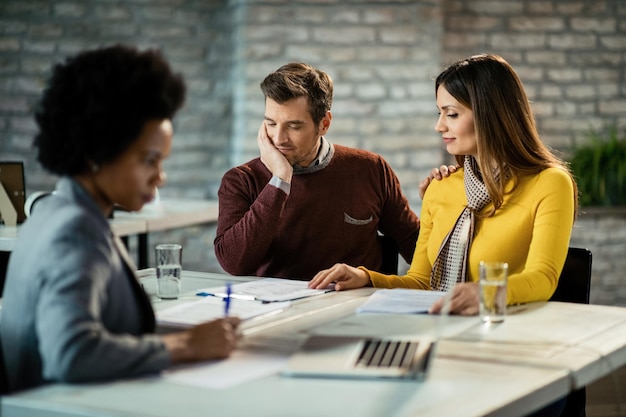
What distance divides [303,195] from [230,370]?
4.45 ft

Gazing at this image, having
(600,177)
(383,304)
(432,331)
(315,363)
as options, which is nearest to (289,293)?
(383,304)

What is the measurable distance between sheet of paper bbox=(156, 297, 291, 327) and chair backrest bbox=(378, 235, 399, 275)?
874 millimetres

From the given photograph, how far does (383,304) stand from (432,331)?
27 cm

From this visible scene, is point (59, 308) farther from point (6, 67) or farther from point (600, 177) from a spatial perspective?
point (600, 177)

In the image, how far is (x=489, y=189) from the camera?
249 cm

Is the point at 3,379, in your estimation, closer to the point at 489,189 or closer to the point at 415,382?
the point at 415,382

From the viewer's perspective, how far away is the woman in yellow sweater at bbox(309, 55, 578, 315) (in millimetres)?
2418

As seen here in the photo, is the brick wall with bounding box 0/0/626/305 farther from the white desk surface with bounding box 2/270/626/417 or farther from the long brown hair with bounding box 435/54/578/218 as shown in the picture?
the white desk surface with bounding box 2/270/626/417

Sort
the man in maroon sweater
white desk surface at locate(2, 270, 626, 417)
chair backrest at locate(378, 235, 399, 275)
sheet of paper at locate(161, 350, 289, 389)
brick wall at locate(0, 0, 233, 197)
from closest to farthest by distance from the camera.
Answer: white desk surface at locate(2, 270, 626, 417) → sheet of paper at locate(161, 350, 289, 389) → the man in maroon sweater → chair backrest at locate(378, 235, 399, 275) → brick wall at locate(0, 0, 233, 197)

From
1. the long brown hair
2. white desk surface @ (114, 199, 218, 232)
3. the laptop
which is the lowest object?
white desk surface @ (114, 199, 218, 232)

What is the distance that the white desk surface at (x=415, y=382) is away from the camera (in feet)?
4.63

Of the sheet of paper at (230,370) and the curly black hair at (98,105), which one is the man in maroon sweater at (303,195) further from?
the curly black hair at (98,105)

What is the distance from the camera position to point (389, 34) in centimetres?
538

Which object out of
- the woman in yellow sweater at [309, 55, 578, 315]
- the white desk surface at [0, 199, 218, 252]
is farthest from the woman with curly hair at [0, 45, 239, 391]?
the white desk surface at [0, 199, 218, 252]
